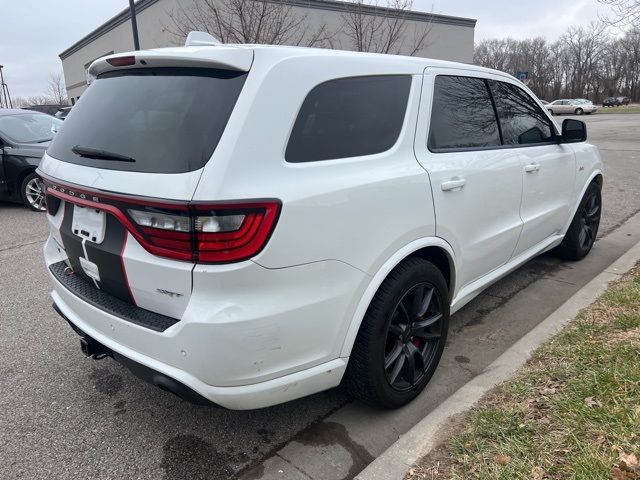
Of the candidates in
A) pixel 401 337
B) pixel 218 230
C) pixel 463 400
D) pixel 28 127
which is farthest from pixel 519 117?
pixel 28 127

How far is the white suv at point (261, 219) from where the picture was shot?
187cm

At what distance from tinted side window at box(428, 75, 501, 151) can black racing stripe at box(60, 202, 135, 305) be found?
1.70 meters

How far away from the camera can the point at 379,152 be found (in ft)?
7.94

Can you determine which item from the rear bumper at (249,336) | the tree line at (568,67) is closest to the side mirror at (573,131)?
the rear bumper at (249,336)

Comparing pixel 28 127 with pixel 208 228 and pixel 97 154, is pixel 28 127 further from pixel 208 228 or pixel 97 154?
pixel 208 228

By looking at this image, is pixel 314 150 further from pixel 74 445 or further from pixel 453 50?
pixel 453 50

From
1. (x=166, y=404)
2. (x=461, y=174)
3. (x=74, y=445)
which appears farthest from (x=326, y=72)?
(x=74, y=445)

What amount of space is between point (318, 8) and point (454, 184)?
24.2 metres

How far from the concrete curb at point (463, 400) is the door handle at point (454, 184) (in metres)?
1.09

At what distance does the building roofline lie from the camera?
60.8 ft

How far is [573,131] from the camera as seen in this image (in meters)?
4.12

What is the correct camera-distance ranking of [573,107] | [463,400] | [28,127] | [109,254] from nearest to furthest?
[109,254] → [463,400] → [28,127] → [573,107]

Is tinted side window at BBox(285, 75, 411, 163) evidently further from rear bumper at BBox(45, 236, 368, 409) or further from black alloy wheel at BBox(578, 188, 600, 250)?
black alloy wheel at BBox(578, 188, 600, 250)

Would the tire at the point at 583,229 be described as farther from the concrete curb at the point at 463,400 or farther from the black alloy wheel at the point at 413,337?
the black alloy wheel at the point at 413,337
